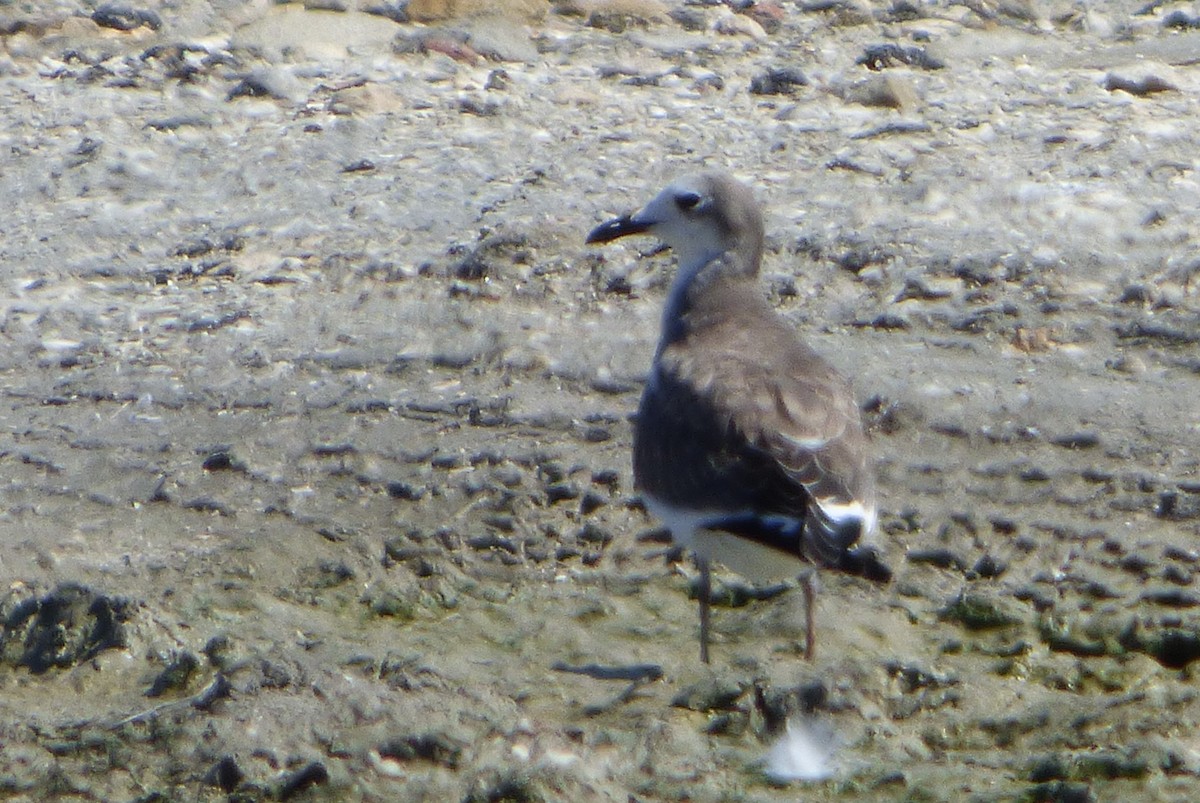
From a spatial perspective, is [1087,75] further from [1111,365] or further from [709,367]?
[709,367]

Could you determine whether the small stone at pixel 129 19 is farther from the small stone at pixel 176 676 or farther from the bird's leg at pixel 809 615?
the bird's leg at pixel 809 615

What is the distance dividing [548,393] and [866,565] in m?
1.52

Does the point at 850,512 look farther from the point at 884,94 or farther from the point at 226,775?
the point at 884,94

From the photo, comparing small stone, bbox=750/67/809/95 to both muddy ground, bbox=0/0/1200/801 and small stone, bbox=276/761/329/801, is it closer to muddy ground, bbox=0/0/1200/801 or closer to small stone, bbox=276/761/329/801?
muddy ground, bbox=0/0/1200/801

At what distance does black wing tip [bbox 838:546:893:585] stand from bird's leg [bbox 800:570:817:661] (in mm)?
130

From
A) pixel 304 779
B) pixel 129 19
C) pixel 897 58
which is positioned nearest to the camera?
pixel 304 779

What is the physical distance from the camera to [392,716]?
390 cm

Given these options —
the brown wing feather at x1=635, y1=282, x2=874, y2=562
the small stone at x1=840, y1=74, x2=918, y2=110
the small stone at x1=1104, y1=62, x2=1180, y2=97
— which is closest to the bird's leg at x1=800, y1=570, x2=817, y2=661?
the brown wing feather at x1=635, y1=282, x2=874, y2=562

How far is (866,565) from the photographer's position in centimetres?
466

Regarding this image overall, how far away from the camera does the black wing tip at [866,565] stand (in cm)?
427

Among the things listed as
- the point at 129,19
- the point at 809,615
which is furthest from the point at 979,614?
the point at 129,19

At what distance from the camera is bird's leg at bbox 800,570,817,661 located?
4422 mm

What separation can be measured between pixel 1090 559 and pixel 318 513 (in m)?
2.20

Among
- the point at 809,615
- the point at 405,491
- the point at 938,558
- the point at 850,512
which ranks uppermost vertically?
the point at 850,512
